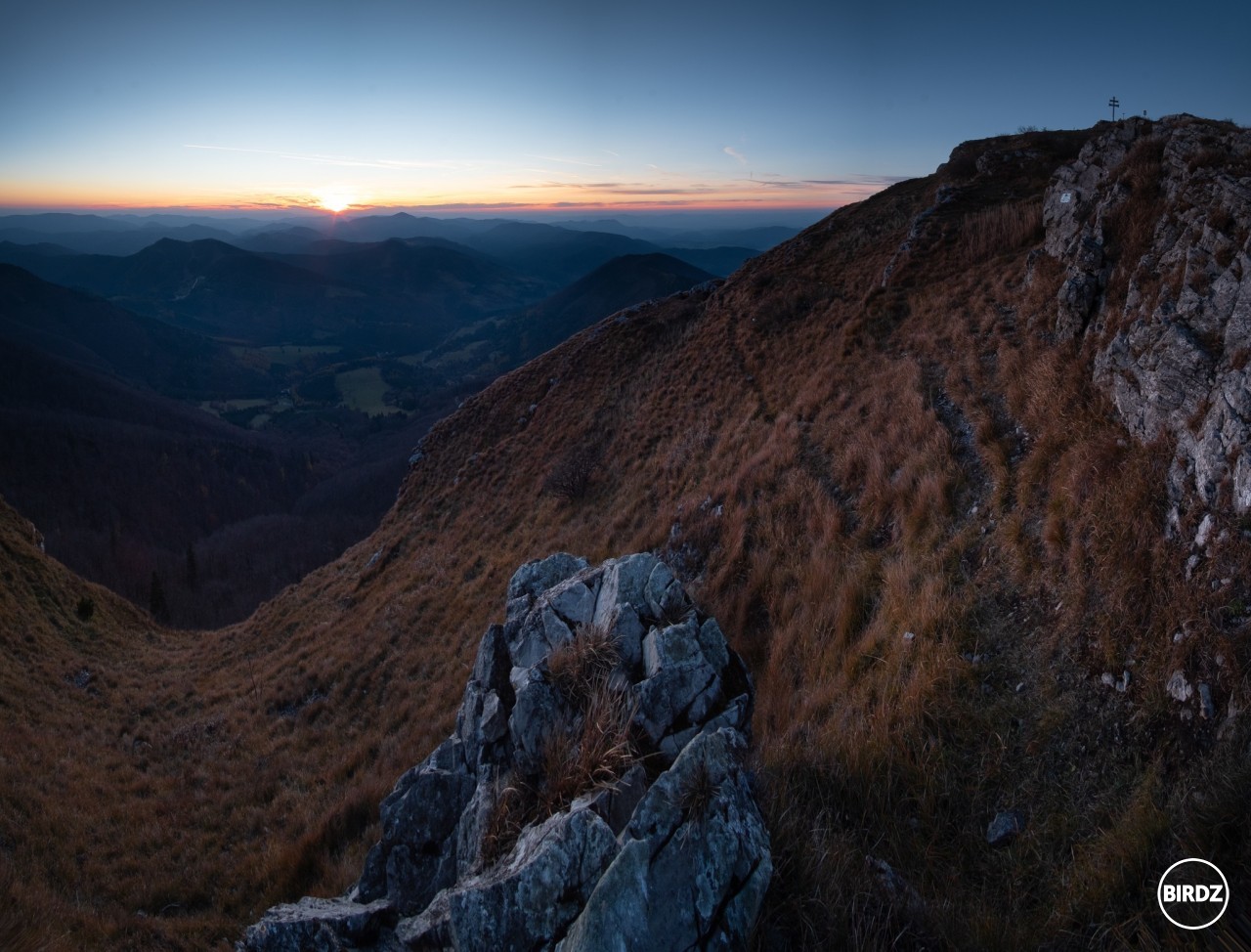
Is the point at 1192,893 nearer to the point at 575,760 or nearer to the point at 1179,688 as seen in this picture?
the point at 1179,688

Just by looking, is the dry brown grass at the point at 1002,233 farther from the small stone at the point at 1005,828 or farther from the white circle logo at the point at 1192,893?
the white circle logo at the point at 1192,893

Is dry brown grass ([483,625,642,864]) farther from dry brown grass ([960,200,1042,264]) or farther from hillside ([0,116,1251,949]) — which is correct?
dry brown grass ([960,200,1042,264])

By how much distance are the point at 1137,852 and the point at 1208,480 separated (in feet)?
12.1

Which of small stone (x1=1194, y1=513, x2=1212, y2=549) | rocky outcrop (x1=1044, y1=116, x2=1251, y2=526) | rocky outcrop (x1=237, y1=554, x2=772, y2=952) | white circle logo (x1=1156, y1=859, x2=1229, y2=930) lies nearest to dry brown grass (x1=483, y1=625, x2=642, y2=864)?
rocky outcrop (x1=237, y1=554, x2=772, y2=952)

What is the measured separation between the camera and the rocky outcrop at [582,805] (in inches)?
148

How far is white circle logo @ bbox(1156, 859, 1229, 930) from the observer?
3463 mm

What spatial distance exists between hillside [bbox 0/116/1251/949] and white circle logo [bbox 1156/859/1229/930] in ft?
0.27

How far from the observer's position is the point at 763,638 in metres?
9.09

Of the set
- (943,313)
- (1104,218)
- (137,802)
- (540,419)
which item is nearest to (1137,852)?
(1104,218)

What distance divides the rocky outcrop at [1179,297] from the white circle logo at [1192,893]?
3256 mm

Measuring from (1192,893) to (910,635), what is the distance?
10.9 feet

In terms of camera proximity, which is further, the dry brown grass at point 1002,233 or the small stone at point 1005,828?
the dry brown grass at point 1002,233

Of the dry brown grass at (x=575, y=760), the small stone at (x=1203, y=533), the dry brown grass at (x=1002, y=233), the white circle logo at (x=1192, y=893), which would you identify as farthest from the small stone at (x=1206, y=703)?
the dry brown grass at (x=1002, y=233)

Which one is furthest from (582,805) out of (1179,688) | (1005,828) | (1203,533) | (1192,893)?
(1203,533)
